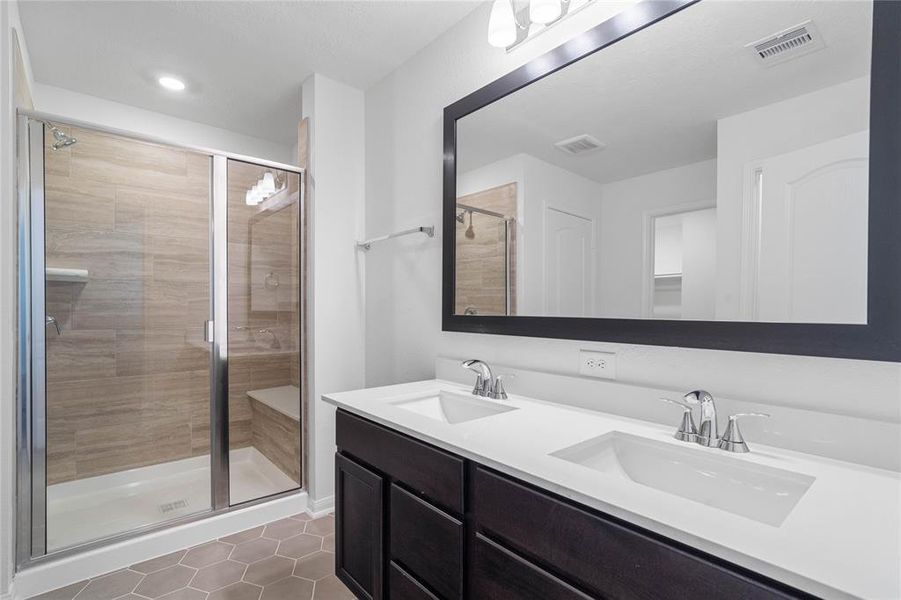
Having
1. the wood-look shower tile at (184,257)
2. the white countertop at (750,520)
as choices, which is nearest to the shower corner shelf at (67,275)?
the wood-look shower tile at (184,257)

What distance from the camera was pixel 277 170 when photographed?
241 centimetres

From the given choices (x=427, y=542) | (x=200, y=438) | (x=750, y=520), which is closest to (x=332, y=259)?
(x=200, y=438)

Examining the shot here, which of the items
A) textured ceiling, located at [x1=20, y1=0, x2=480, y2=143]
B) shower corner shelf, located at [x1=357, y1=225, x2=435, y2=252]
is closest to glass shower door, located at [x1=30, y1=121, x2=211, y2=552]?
textured ceiling, located at [x1=20, y1=0, x2=480, y2=143]

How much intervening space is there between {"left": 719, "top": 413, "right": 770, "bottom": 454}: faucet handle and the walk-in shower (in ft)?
2.66

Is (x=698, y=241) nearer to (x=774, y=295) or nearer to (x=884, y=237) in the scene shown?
(x=774, y=295)

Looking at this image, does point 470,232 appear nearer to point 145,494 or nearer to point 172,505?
point 172,505

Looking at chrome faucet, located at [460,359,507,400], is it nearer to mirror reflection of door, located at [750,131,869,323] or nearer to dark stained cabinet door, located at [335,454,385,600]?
dark stained cabinet door, located at [335,454,385,600]

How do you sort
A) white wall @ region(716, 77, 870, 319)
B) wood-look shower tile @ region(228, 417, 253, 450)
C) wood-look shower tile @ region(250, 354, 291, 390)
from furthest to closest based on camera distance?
1. wood-look shower tile @ region(250, 354, 291, 390)
2. wood-look shower tile @ region(228, 417, 253, 450)
3. white wall @ region(716, 77, 870, 319)

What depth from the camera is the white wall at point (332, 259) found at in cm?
238

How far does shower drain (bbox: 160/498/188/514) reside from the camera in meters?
2.15

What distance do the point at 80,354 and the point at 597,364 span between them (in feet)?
7.74

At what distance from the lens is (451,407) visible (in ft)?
5.44

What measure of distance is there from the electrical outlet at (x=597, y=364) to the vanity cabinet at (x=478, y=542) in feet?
1.90

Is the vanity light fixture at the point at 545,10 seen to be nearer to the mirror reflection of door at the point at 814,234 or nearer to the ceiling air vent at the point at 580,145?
the ceiling air vent at the point at 580,145
